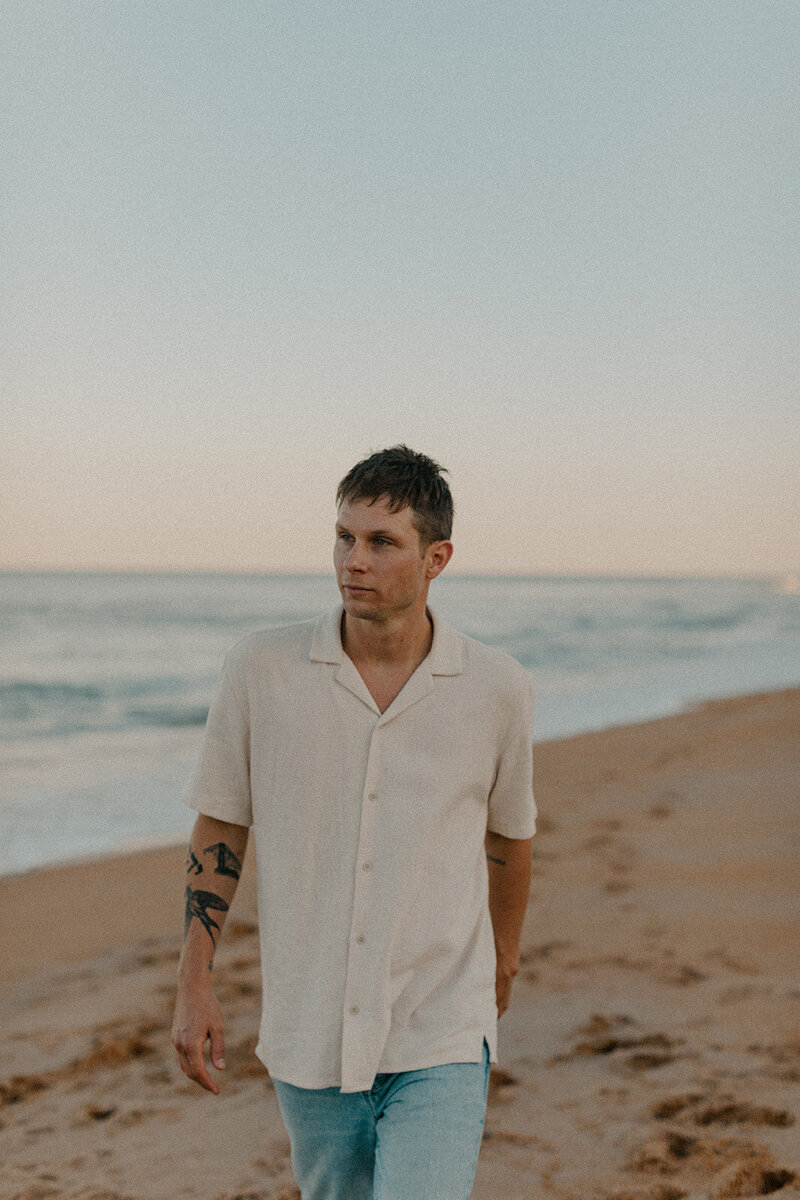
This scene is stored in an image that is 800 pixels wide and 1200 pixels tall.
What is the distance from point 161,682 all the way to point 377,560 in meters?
20.1

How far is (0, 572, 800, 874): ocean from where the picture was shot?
9.67m

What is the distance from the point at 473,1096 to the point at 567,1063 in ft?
7.39

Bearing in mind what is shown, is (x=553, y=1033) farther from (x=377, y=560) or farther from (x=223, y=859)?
(x=377, y=560)

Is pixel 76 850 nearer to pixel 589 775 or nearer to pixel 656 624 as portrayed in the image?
pixel 589 775

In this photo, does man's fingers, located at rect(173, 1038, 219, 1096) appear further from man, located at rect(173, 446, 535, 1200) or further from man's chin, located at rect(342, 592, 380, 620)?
man's chin, located at rect(342, 592, 380, 620)

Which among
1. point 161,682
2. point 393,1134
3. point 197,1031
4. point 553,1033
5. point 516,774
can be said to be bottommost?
point 161,682

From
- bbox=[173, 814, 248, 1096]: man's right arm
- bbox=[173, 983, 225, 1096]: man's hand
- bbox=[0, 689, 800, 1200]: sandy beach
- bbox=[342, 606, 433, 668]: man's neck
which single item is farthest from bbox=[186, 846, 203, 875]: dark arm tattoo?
bbox=[0, 689, 800, 1200]: sandy beach

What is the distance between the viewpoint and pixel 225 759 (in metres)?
2.43

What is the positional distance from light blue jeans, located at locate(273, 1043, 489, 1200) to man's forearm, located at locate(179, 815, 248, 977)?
0.41 meters

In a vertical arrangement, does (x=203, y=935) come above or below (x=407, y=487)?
below

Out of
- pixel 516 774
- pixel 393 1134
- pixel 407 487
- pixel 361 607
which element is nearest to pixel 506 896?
pixel 516 774

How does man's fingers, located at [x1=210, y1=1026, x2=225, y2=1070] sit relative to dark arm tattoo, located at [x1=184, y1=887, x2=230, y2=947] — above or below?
below

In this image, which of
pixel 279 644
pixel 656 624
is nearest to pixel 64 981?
pixel 279 644

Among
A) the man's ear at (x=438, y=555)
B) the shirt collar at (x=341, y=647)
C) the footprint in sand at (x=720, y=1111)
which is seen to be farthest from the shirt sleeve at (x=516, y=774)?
the footprint in sand at (x=720, y=1111)
